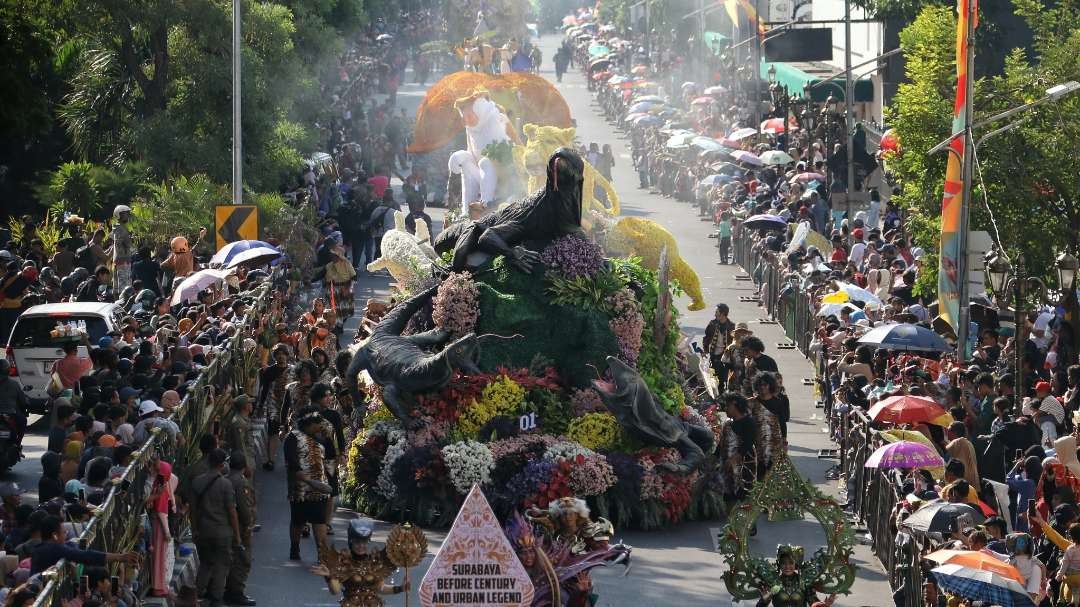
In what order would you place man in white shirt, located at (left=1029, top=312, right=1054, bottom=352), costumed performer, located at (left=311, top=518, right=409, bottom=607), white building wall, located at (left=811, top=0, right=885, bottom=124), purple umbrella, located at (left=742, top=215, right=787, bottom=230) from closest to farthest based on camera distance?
costumed performer, located at (left=311, top=518, right=409, bottom=607) < man in white shirt, located at (left=1029, top=312, right=1054, bottom=352) < purple umbrella, located at (left=742, top=215, right=787, bottom=230) < white building wall, located at (left=811, top=0, right=885, bottom=124)

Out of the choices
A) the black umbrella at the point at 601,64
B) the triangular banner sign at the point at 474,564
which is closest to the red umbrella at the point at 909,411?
the triangular banner sign at the point at 474,564

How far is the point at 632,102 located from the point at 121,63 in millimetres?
33085

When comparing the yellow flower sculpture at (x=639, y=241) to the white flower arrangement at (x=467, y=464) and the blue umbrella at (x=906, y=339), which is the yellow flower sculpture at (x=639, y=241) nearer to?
the blue umbrella at (x=906, y=339)

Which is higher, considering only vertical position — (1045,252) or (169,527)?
(1045,252)

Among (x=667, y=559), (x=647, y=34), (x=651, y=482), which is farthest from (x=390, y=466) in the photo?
(x=647, y=34)

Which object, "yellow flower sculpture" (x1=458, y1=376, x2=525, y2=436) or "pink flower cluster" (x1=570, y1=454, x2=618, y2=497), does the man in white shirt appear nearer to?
"pink flower cluster" (x1=570, y1=454, x2=618, y2=497)

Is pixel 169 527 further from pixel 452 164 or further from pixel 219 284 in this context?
pixel 452 164

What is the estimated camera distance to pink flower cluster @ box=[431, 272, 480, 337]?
22.5 meters

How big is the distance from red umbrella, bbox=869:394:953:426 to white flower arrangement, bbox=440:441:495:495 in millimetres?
3854

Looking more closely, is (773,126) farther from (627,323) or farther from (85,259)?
(627,323)

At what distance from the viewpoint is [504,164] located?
33.5 m

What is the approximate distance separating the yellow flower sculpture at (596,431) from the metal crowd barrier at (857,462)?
8.30 ft

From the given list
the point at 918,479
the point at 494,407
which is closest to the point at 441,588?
the point at 918,479

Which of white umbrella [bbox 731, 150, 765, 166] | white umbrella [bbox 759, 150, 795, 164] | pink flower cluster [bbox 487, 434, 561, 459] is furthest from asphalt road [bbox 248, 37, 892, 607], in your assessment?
white umbrella [bbox 731, 150, 765, 166]
